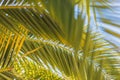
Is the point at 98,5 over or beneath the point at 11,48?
over

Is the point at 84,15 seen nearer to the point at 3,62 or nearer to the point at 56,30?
A: the point at 56,30

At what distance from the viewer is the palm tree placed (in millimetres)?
991

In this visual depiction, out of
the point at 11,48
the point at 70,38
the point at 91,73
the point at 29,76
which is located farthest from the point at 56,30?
the point at 29,76

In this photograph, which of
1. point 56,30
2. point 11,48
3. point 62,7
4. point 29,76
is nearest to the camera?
point 62,7

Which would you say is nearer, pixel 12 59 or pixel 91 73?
pixel 91 73

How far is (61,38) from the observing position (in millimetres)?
2080

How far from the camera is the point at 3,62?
8.59 ft

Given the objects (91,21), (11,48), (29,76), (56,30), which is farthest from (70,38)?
(29,76)

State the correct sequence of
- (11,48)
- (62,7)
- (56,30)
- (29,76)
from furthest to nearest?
(29,76), (11,48), (56,30), (62,7)

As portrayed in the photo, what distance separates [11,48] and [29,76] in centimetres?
83

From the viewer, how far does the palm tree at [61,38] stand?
0.99 metres

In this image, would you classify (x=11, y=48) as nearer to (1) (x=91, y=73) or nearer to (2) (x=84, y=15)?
(1) (x=91, y=73)

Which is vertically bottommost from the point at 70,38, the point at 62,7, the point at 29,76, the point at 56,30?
the point at 29,76

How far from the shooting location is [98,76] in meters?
2.04
